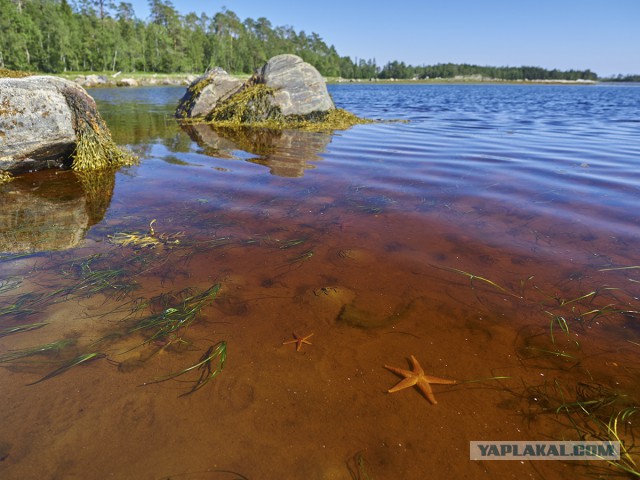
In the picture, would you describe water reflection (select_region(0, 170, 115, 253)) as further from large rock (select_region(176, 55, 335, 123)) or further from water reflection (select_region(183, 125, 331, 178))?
large rock (select_region(176, 55, 335, 123))

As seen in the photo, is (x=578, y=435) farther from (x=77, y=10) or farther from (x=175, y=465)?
(x=77, y=10)

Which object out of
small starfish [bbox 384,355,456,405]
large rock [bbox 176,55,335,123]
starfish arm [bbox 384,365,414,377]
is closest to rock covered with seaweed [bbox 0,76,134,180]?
starfish arm [bbox 384,365,414,377]

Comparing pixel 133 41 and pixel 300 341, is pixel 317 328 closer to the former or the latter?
pixel 300 341

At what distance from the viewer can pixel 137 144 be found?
31.0 feet

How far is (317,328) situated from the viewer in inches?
102

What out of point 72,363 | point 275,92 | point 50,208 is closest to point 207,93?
point 275,92

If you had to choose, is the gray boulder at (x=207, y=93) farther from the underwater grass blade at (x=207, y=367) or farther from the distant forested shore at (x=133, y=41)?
the distant forested shore at (x=133, y=41)

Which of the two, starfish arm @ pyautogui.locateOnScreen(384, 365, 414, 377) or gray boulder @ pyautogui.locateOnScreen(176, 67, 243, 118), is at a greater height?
gray boulder @ pyautogui.locateOnScreen(176, 67, 243, 118)

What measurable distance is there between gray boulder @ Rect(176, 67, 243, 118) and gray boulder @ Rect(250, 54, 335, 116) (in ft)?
6.19

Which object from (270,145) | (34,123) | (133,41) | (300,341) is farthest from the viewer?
(133,41)

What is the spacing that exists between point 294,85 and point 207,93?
4229mm

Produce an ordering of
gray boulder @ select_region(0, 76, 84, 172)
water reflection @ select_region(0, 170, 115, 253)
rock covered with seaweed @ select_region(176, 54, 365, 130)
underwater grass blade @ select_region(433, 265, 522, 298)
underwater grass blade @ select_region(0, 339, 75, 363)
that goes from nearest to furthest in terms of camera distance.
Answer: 1. underwater grass blade @ select_region(0, 339, 75, 363)
2. underwater grass blade @ select_region(433, 265, 522, 298)
3. water reflection @ select_region(0, 170, 115, 253)
4. gray boulder @ select_region(0, 76, 84, 172)
5. rock covered with seaweed @ select_region(176, 54, 365, 130)

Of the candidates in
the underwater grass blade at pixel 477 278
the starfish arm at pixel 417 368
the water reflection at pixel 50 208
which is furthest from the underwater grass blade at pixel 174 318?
the underwater grass blade at pixel 477 278

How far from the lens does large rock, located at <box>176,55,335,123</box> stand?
14164 mm
